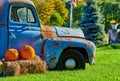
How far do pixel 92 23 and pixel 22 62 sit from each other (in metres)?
28.5

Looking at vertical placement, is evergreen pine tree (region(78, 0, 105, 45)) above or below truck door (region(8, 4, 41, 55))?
below

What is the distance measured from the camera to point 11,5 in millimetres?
11828

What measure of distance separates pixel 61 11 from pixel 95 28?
1829cm

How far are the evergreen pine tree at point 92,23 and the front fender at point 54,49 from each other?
25837mm

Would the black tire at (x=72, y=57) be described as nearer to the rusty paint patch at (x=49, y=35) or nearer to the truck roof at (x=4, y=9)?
the rusty paint patch at (x=49, y=35)

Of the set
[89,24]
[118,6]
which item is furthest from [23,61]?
[118,6]

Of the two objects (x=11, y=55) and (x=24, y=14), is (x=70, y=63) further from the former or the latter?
(x=11, y=55)

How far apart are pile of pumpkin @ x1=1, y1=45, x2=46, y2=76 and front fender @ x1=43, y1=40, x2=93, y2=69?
0.38 m

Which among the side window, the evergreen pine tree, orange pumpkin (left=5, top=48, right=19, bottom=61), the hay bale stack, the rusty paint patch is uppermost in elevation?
the side window

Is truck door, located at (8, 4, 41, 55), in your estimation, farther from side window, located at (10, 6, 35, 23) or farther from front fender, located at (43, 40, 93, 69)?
front fender, located at (43, 40, 93, 69)

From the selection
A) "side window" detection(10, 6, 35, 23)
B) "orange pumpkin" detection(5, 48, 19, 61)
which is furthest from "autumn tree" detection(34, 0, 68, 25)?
"orange pumpkin" detection(5, 48, 19, 61)

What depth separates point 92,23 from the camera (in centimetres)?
3916

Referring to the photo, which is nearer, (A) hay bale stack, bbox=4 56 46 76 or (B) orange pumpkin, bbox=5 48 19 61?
(A) hay bale stack, bbox=4 56 46 76

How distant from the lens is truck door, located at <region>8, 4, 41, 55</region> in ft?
38.2
